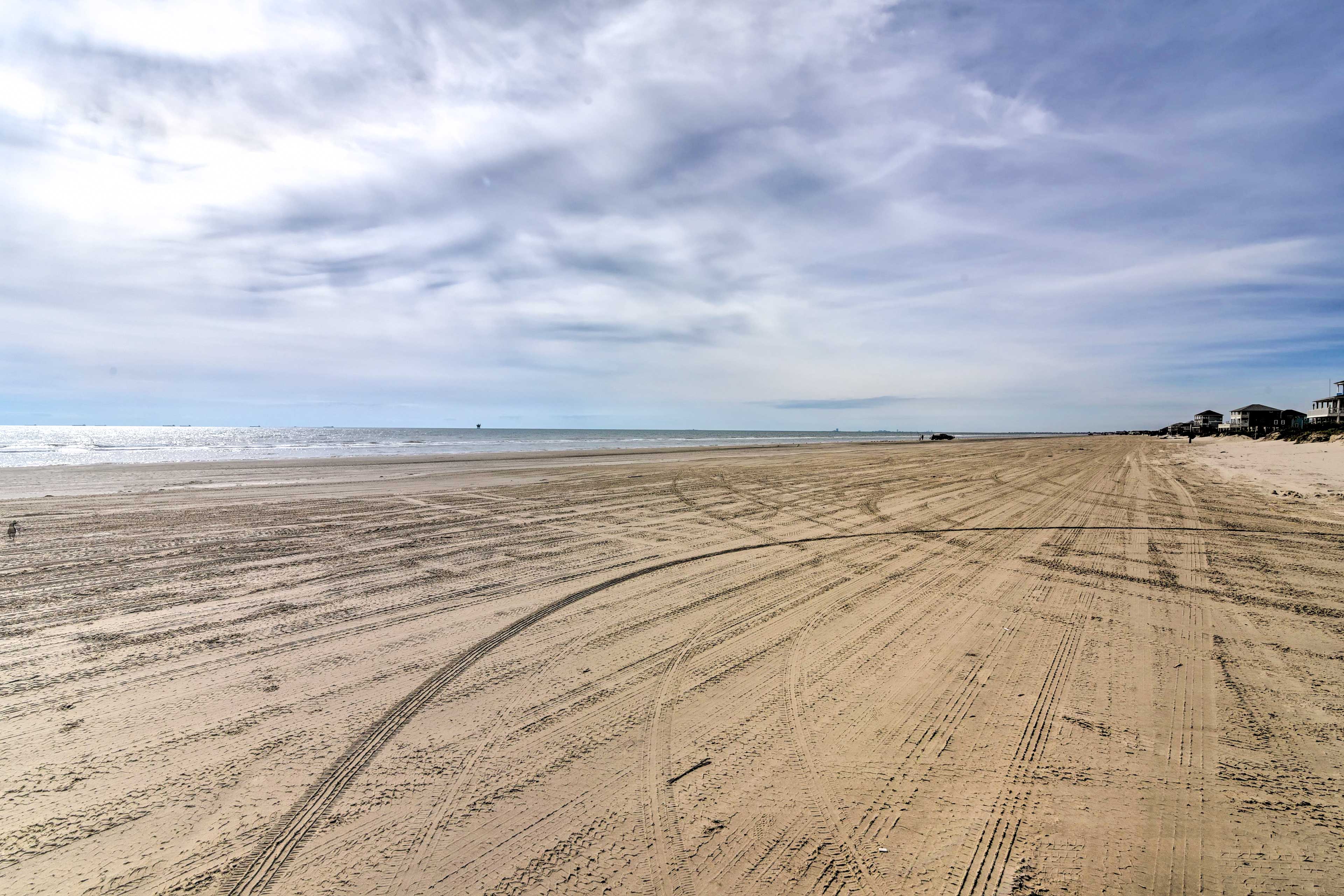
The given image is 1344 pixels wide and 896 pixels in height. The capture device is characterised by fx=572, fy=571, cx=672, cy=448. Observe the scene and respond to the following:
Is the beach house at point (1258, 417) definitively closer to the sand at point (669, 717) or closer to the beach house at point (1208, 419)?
the beach house at point (1208, 419)

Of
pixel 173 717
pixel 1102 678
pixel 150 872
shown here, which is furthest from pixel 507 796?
pixel 1102 678

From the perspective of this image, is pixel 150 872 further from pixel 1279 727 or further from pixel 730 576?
pixel 1279 727

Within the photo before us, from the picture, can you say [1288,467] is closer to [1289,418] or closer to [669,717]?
[669,717]

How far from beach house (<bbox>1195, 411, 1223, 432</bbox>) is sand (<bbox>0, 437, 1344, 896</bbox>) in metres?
111

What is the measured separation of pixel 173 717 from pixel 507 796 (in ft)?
7.39

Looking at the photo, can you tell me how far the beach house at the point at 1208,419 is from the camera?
294 ft

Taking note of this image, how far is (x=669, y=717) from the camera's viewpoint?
335 cm

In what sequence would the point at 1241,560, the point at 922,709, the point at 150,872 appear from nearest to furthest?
the point at 150,872 → the point at 922,709 → the point at 1241,560

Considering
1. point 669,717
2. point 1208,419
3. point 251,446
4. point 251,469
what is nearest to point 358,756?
point 669,717

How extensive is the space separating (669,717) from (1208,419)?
4888 inches

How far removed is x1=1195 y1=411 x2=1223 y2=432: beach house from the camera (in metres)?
89.6

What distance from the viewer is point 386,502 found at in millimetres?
11961

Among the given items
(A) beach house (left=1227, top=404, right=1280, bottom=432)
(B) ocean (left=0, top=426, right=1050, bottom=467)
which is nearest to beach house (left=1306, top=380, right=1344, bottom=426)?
(A) beach house (left=1227, top=404, right=1280, bottom=432)

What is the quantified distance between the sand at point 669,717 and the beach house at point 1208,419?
110802 millimetres
